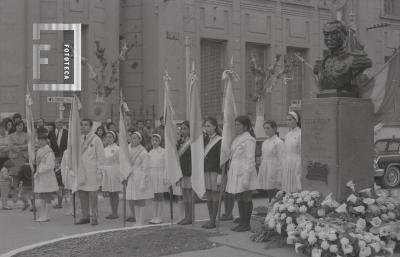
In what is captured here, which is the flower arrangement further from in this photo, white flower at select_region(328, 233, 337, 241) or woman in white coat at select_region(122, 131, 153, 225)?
woman in white coat at select_region(122, 131, 153, 225)

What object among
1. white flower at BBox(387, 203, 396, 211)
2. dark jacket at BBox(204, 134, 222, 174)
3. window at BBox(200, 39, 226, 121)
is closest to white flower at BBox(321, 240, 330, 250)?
white flower at BBox(387, 203, 396, 211)

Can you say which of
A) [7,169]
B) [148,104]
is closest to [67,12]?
[148,104]

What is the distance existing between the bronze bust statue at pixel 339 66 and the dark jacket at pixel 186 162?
10.3ft

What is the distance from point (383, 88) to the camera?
29.7 ft

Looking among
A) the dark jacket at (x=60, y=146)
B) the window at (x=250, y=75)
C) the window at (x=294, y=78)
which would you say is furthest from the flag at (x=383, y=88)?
the window at (x=294, y=78)

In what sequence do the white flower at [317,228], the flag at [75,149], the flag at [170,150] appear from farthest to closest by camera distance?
the flag at [75,149] < the flag at [170,150] < the white flower at [317,228]

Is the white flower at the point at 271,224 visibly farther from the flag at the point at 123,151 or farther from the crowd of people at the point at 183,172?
the flag at the point at 123,151

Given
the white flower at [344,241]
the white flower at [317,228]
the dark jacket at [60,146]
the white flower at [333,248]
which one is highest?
the dark jacket at [60,146]

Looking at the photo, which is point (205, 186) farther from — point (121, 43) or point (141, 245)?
point (121, 43)

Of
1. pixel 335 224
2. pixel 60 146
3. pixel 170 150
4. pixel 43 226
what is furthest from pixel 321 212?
pixel 60 146

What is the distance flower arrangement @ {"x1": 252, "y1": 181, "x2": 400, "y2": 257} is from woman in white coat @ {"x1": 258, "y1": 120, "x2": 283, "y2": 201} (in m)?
3.14

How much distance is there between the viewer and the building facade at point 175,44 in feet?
72.9

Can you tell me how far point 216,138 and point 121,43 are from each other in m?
15.3

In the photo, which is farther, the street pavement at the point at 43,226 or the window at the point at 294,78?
the window at the point at 294,78
